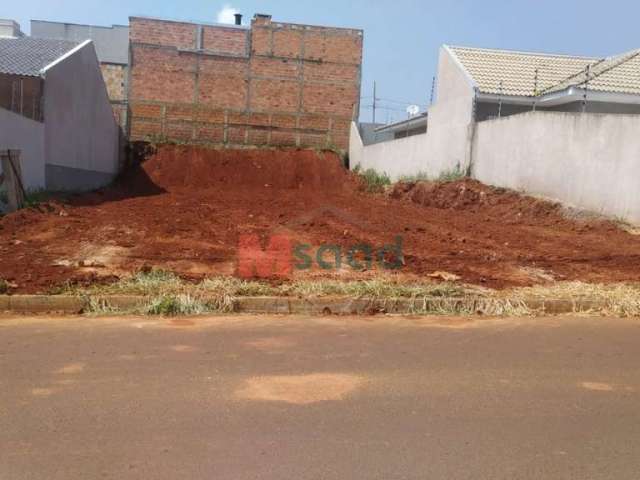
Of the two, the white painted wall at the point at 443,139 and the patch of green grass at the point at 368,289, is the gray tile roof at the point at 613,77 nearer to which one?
the white painted wall at the point at 443,139

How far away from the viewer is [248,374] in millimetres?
4727

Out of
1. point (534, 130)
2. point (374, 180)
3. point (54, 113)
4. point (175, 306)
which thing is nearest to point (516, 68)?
point (374, 180)

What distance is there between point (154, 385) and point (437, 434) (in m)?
2.10

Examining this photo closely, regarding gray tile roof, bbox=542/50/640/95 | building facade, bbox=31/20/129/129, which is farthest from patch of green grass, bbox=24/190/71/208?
building facade, bbox=31/20/129/129

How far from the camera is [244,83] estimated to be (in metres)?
29.8

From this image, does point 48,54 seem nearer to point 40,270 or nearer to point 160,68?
point 160,68

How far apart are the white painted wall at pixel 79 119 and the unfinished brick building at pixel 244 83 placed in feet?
17.3

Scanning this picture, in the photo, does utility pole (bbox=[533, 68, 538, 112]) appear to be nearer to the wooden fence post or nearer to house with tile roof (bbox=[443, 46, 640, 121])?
house with tile roof (bbox=[443, 46, 640, 121])

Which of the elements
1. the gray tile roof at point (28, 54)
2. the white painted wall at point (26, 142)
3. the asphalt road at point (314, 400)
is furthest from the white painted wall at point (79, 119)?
the asphalt road at point (314, 400)

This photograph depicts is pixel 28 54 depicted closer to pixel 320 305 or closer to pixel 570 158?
pixel 570 158

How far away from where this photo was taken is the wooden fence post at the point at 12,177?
12.2 meters

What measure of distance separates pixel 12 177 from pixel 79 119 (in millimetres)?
7702

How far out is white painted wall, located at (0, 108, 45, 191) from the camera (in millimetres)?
13305

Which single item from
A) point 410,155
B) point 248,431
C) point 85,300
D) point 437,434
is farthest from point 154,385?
point 410,155
